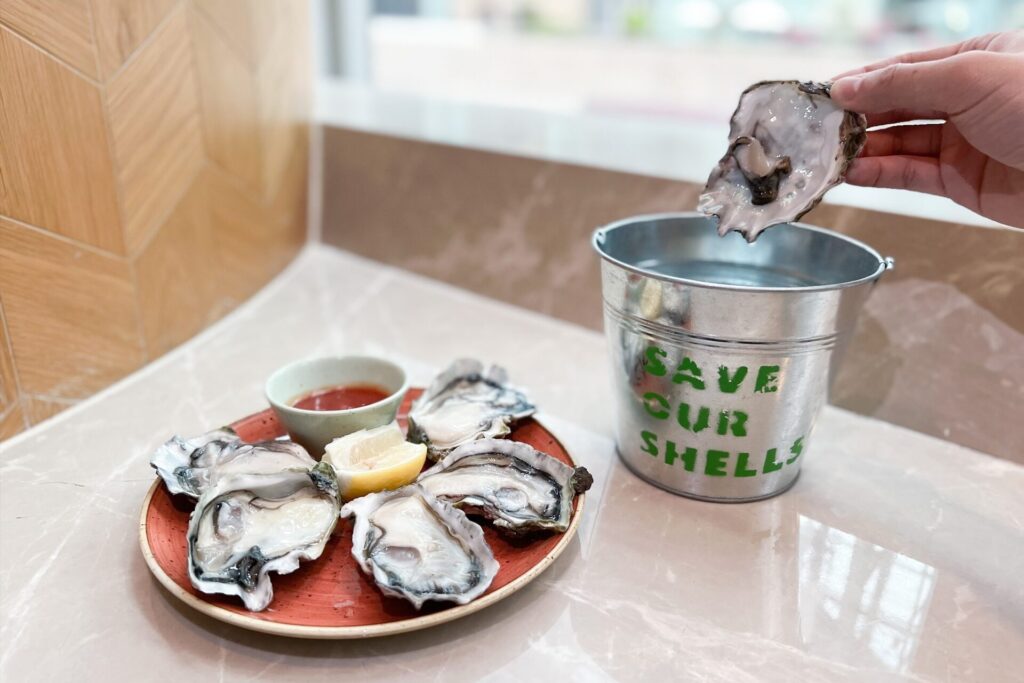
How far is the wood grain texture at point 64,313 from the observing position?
77 centimetres

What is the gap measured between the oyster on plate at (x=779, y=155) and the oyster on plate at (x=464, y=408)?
286mm

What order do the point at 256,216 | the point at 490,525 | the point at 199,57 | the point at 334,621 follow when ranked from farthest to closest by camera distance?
the point at 256,216 → the point at 199,57 → the point at 490,525 → the point at 334,621

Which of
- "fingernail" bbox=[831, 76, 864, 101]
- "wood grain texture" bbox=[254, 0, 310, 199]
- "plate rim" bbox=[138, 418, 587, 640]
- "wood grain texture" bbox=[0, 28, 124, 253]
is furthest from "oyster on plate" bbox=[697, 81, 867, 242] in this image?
"wood grain texture" bbox=[254, 0, 310, 199]

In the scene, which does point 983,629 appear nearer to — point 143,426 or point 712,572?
point 712,572

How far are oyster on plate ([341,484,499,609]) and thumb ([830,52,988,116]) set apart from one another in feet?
1.57

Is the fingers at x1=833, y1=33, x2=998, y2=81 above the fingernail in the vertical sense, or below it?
above

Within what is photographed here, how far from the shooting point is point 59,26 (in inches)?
30.2

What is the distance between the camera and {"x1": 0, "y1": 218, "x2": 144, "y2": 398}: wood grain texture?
77 cm

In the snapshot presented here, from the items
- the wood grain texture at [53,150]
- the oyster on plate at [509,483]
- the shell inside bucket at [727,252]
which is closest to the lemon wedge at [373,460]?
the oyster on plate at [509,483]

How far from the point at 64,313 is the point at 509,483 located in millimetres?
545

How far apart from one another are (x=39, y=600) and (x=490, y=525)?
1.22ft

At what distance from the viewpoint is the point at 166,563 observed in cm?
59

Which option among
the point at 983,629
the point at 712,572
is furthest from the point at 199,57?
the point at 983,629

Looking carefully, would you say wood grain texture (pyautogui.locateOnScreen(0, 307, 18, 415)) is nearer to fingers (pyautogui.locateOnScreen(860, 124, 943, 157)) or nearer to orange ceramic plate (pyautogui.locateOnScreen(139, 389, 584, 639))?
orange ceramic plate (pyautogui.locateOnScreen(139, 389, 584, 639))
